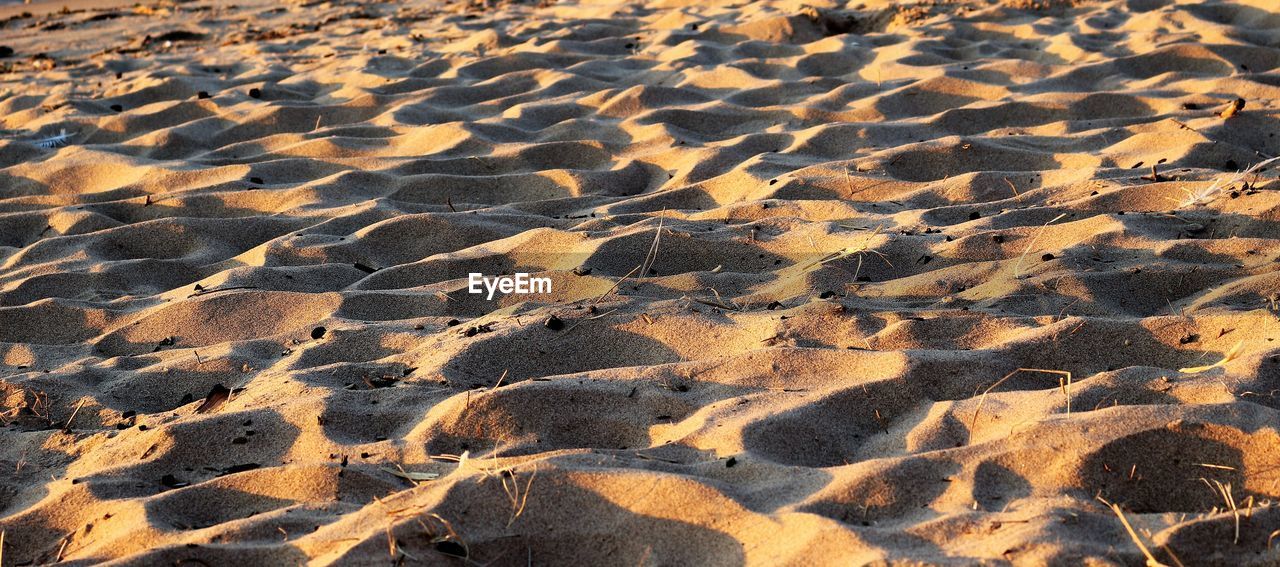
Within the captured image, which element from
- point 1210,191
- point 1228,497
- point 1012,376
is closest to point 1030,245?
point 1210,191

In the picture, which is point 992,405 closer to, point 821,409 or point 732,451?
point 821,409

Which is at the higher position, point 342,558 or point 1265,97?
point 342,558

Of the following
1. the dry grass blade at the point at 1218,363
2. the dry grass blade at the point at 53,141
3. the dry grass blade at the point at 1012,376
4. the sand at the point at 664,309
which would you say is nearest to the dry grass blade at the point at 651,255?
the sand at the point at 664,309

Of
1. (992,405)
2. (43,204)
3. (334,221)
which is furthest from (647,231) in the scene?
(43,204)

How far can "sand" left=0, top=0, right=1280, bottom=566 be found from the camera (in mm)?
1939

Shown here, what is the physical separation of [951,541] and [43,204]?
130 inches

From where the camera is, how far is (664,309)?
2748 millimetres

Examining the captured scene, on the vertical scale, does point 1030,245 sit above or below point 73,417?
below

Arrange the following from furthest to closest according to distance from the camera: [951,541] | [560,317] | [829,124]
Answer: [829,124], [560,317], [951,541]

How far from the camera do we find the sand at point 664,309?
1.94 meters

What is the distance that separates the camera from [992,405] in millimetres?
2203

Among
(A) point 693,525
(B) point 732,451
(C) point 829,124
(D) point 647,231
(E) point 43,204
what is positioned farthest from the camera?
(C) point 829,124

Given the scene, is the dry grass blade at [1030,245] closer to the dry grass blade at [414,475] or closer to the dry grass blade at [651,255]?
Answer: the dry grass blade at [651,255]

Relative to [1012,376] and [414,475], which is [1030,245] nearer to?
[1012,376]
